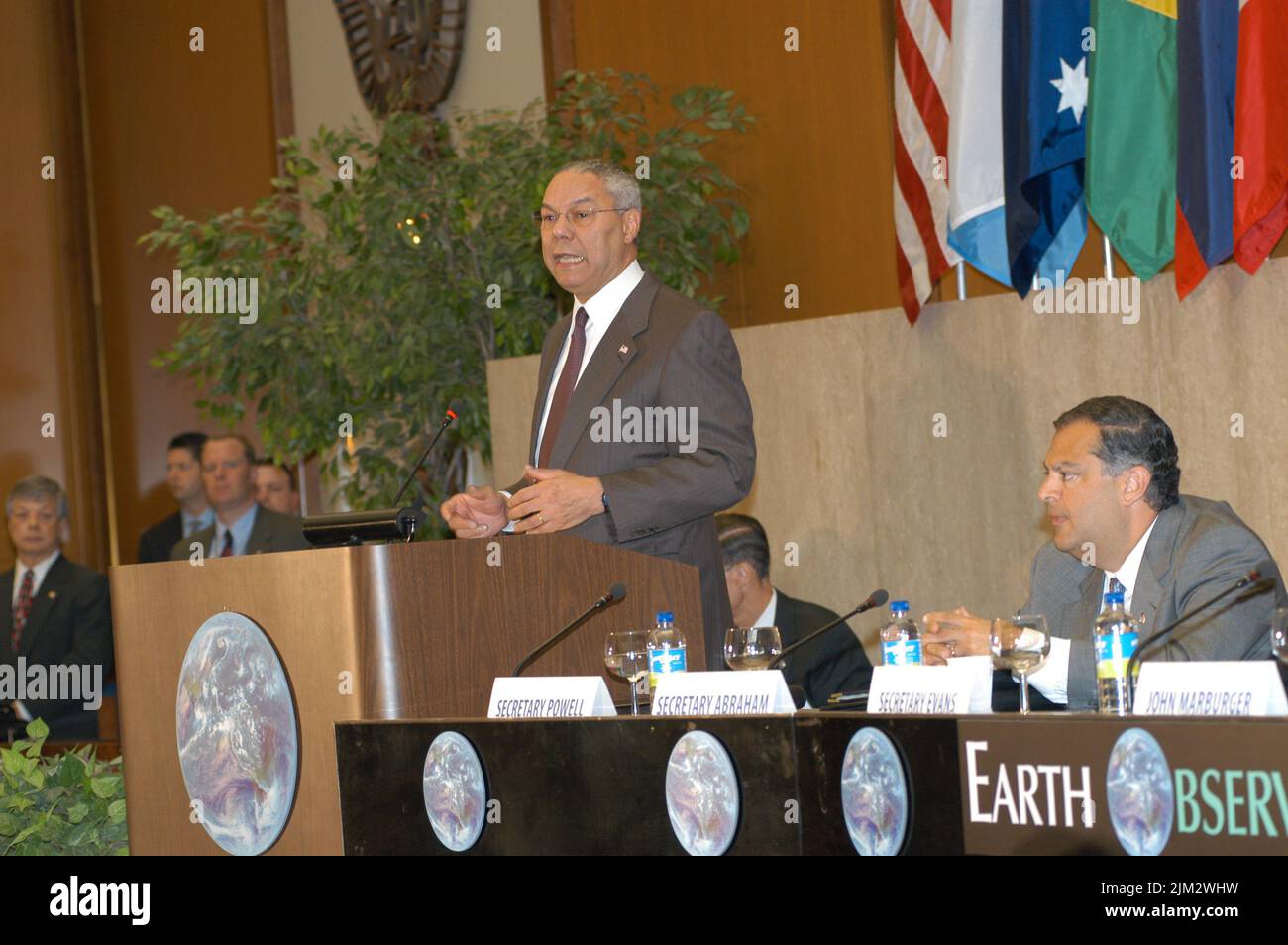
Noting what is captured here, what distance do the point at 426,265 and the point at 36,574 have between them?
2.05 m

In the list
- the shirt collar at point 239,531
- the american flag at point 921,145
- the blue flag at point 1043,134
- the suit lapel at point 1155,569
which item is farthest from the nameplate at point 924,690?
the shirt collar at point 239,531

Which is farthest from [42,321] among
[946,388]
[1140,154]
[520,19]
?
[1140,154]

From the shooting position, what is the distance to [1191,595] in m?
2.88

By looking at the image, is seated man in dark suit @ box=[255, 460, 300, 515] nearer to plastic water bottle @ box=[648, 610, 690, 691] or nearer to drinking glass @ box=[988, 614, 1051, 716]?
plastic water bottle @ box=[648, 610, 690, 691]

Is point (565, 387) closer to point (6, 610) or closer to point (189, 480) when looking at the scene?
point (6, 610)

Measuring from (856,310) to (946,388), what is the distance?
0.97 metres

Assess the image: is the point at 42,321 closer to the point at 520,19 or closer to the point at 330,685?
the point at 520,19

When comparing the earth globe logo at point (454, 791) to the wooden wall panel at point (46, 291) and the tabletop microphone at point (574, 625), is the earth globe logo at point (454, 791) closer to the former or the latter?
the tabletop microphone at point (574, 625)

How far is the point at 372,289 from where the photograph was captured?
6043 mm

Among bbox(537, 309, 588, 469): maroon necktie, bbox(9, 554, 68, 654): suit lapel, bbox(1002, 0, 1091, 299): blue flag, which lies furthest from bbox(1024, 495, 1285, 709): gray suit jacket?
bbox(9, 554, 68, 654): suit lapel

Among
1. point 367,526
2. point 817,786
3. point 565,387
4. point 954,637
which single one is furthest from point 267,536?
point 817,786
